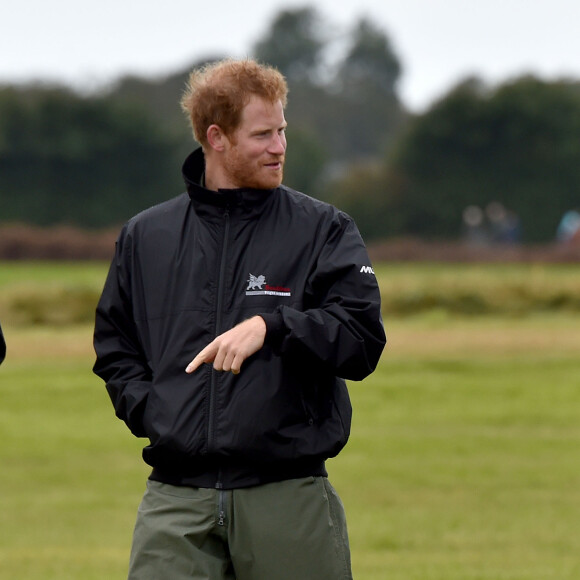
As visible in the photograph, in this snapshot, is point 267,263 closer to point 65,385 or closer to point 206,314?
point 206,314

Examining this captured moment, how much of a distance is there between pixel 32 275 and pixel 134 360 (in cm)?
3190

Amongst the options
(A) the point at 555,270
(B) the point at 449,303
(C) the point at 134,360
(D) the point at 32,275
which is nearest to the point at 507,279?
(B) the point at 449,303

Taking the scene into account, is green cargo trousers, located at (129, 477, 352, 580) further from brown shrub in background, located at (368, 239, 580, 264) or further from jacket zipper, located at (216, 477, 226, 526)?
brown shrub in background, located at (368, 239, 580, 264)

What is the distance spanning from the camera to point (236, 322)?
3.88 metres

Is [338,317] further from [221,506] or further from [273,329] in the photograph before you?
[221,506]

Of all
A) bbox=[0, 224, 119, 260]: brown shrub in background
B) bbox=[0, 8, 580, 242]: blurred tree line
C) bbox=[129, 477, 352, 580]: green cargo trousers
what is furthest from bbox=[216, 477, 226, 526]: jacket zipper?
bbox=[0, 8, 580, 242]: blurred tree line

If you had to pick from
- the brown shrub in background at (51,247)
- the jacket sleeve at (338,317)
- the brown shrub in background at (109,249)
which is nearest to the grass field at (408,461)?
the jacket sleeve at (338,317)

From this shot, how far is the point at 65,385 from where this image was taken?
18156 mm

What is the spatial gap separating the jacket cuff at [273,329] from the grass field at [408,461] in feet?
13.9

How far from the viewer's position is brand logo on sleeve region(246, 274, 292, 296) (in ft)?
12.7

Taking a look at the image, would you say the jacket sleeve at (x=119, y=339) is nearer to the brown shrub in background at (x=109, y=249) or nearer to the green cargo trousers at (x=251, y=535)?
the green cargo trousers at (x=251, y=535)

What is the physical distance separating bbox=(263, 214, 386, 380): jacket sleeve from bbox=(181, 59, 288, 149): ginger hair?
1.26 feet

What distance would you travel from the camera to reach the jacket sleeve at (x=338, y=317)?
3.74 metres

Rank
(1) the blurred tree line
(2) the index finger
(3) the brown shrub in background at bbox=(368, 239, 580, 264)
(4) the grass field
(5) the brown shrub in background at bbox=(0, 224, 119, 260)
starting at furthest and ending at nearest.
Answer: (1) the blurred tree line < (5) the brown shrub in background at bbox=(0, 224, 119, 260) < (3) the brown shrub in background at bbox=(368, 239, 580, 264) < (4) the grass field < (2) the index finger
